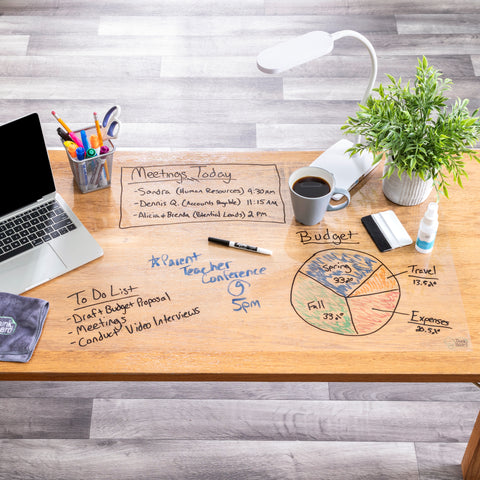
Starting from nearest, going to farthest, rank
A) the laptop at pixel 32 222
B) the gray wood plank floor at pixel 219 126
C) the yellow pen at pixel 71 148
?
the laptop at pixel 32 222
the yellow pen at pixel 71 148
the gray wood plank floor at pixel 219 126

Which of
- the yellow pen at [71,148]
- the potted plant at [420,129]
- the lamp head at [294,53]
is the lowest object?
the yellow pen at [71,148]

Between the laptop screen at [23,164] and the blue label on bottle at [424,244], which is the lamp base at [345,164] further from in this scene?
the laptop screen at [23,164]

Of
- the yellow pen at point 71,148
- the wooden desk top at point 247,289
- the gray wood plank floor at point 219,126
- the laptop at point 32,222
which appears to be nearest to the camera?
the wooden desk top at point 247,289

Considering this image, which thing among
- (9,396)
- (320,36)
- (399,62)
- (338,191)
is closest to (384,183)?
(338,191)

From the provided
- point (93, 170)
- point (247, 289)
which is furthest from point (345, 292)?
point (93, 170)

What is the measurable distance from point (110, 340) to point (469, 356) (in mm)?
785

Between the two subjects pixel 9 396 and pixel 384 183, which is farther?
pixel 9 396

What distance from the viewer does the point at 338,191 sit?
1.58 meters

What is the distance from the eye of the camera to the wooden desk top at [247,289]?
1316mm

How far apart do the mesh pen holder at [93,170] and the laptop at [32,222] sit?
0.07m

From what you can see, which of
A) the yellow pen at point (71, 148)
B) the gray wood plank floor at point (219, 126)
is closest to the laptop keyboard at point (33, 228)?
the yellow pen at point (71, 148)

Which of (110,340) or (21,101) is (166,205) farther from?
(21,101)

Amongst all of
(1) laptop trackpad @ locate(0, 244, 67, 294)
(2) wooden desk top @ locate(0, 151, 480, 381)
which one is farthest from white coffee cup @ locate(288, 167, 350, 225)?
(1) laptop trackpad @ locate(0, 244, 67, 294)

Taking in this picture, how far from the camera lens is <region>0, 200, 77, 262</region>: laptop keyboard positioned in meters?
1.49
